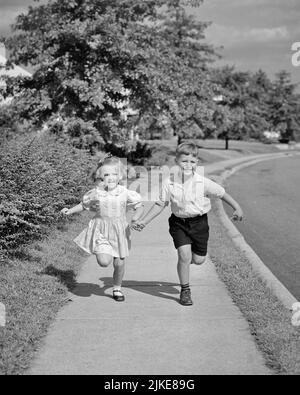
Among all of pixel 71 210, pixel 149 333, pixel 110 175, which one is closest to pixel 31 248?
pixel 71 210

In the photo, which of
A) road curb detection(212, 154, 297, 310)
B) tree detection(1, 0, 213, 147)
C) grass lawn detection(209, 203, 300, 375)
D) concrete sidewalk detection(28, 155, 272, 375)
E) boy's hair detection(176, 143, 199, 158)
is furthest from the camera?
tree detection(1, 0, 213, 147)

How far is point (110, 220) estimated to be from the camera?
5863 millimetres

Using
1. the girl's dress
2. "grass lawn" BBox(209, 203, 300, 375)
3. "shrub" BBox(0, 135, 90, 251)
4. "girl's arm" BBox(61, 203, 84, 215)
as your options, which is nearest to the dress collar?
the girl's dress

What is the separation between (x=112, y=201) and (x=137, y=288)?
1073 millimetres

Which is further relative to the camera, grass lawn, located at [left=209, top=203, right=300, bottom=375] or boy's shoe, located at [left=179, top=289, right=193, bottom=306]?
boy's shoe, located at [left=179, top=289, right=193, bottom=306]

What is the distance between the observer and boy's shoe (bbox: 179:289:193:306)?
18.5 feet

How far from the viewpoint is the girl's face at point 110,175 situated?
5.76 metres

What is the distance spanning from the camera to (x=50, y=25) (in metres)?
17.1

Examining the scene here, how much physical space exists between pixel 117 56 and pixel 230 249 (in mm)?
10767

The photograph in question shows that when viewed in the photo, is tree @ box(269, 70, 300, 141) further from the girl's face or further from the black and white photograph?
the girl's face

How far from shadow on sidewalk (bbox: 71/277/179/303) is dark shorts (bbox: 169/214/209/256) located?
0.58 meters

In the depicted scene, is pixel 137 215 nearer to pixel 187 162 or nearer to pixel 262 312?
pixel 187 162

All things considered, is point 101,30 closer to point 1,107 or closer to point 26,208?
point 1,107

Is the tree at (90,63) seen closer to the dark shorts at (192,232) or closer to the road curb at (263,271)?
the road curb at (263,271)
